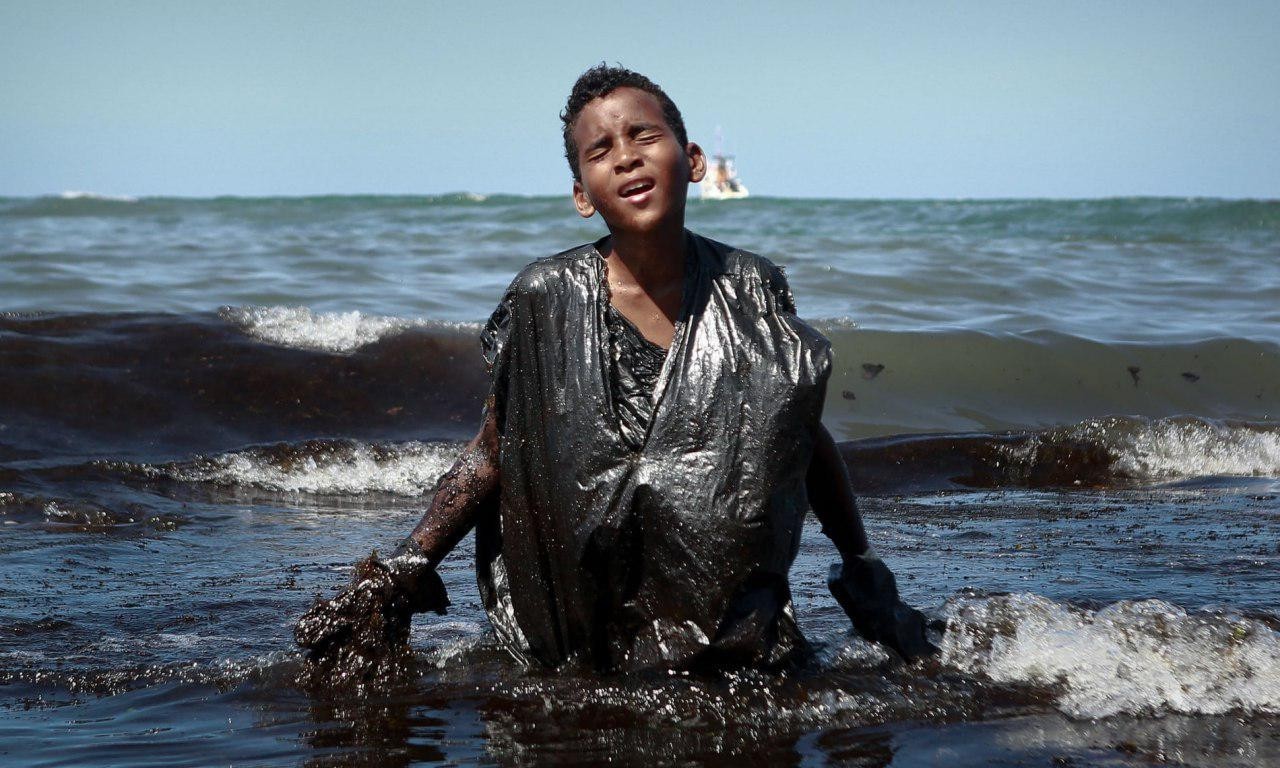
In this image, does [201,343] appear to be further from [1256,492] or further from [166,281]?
[1256,492]

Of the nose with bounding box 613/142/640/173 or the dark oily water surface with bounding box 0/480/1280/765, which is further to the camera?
the nose with bounding box 613/142/640/173

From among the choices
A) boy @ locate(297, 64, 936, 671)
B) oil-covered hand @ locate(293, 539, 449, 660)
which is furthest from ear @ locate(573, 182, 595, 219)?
oil-covered hand @ locate(293, 539, 449, 660)

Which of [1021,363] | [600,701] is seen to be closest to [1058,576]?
[600,701]

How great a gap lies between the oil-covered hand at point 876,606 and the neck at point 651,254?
81 cm

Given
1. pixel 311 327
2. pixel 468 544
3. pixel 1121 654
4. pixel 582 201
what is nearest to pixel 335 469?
pixel 468 544

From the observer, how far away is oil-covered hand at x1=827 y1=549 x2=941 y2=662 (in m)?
3.34

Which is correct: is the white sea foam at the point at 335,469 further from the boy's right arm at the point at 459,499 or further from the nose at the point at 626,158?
the nose at the point at 626,158

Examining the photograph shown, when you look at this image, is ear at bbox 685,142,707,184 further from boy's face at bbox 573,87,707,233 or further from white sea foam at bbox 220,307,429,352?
white sea foam at bbox 220,307,429,352

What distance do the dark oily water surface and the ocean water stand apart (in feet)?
0.03

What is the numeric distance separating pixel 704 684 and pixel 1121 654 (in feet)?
3.23

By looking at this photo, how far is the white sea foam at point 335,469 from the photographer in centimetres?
623

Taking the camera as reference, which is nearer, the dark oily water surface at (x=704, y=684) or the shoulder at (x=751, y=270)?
the dark oily water surface at (x=704, y=684)

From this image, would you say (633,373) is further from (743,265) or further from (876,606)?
A: (876,606)

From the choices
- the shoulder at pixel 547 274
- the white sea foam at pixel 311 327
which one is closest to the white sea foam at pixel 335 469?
the white sea foam at pixel 311 327
